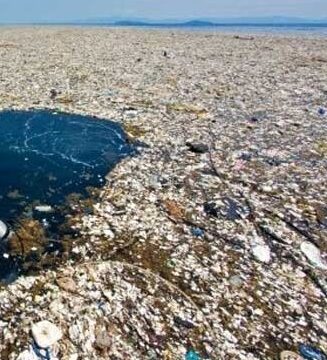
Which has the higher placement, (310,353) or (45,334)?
(45,334)

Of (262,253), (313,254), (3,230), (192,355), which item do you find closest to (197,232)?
(262,253)

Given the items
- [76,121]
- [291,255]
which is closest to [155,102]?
[76,121]

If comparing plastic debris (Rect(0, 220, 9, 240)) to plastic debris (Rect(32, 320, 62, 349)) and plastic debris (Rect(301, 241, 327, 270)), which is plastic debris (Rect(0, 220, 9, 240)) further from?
plastic debris (Rect(301, 241, 327, 270))

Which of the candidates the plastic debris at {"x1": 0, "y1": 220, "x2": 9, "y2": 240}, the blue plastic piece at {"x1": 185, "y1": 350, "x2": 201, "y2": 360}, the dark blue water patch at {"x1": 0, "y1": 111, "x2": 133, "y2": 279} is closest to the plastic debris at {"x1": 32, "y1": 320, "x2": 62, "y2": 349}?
the dark blue water patch at {"x1": 0, "y1": 111, "x2": 133, "y2": 279}

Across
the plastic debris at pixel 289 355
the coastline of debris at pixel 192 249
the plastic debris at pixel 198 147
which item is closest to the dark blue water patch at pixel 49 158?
the coastline of debris at pixel 192 249

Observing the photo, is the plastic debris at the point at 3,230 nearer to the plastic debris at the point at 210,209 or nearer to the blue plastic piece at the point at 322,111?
the plastic debris at the point at 210,209

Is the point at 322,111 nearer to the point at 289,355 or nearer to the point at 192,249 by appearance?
the point at 192,249

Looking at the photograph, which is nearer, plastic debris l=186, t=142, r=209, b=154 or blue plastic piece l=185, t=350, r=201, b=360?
blue plastic piece l=185, t=350, r=201, b=360
